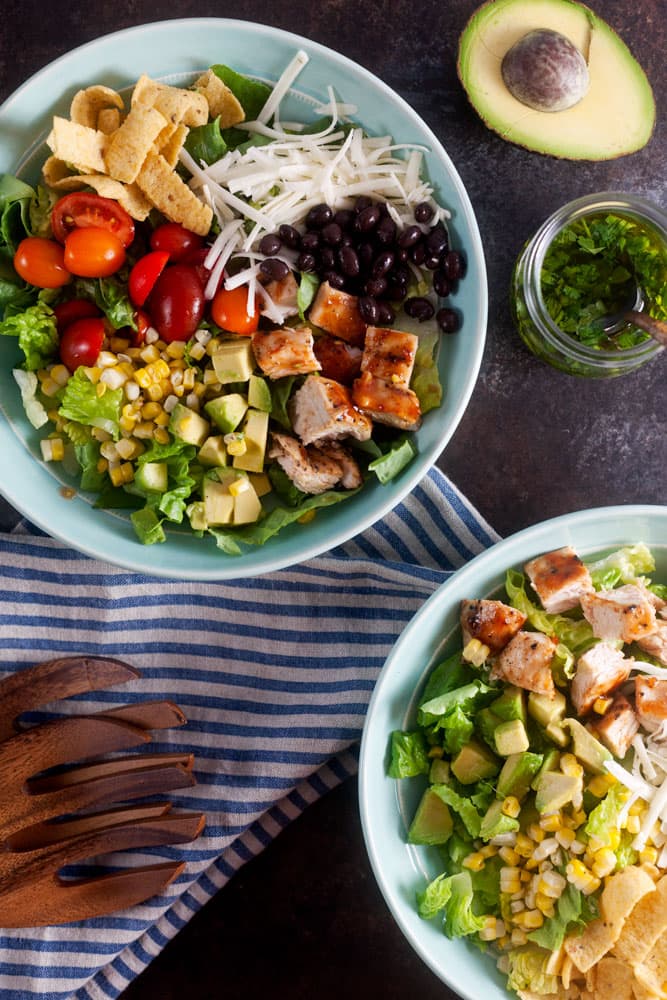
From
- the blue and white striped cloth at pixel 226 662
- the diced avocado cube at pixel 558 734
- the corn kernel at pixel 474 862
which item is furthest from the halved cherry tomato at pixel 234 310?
the corn kernel at pixel 474 862

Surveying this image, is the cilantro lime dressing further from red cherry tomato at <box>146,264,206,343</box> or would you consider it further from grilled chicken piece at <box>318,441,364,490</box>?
red cherry tomato at <box>146,264,206,343</box>

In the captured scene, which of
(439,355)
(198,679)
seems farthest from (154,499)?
(439,355)

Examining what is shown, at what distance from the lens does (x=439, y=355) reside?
10.4 feet

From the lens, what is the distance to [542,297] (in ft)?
10.6

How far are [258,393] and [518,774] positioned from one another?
154cm

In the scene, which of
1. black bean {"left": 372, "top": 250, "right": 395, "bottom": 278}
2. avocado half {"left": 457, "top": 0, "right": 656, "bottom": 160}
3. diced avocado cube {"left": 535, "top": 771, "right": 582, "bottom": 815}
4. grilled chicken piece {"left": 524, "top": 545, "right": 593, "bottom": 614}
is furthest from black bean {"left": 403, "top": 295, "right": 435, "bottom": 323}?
diced avocado cube {"left": 535, "top": 771, "right": 582, "bottom": 815}

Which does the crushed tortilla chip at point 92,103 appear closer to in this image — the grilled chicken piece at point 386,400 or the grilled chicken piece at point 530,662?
the grilled chicken piece at point 386,400

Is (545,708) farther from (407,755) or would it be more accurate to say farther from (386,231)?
(386,231)

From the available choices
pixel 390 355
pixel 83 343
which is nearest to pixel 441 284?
pixel 390 355

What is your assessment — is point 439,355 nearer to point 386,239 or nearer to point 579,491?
point 386,239

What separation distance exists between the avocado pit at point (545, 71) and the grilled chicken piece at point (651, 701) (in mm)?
2016

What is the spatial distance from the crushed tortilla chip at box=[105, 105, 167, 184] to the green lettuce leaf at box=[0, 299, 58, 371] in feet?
1.73

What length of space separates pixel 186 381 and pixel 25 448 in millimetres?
639

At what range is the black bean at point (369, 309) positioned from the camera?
3.03 m
